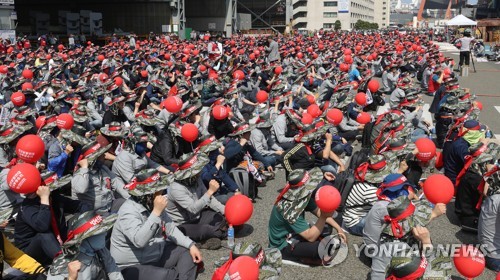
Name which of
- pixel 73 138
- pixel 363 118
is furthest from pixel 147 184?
pixel 363 118

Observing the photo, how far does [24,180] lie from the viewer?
4.83 m

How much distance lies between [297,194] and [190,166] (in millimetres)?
1655

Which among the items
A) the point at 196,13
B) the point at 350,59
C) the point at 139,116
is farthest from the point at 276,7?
the point at 139,116

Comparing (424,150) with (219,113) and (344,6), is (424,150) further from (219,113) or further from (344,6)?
(344,6)

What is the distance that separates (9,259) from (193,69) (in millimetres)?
15007

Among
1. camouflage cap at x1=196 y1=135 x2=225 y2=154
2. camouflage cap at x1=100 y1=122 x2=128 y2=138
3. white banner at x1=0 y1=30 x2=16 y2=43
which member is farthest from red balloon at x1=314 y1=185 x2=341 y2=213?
white banner at x1=0 y1=30 x2=16 y2=43

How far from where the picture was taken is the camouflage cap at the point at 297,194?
4.87 meters

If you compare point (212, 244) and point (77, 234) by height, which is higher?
point (77, 234)

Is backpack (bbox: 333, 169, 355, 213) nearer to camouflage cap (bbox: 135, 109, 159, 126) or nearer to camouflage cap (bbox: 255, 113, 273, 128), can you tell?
camouflage cap (bbox: 255, 113, 273, 128)

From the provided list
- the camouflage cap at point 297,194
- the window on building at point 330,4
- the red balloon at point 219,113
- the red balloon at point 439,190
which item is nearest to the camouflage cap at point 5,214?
the camouflage cap at point 297,194

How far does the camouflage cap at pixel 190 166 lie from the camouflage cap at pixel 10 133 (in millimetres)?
3139

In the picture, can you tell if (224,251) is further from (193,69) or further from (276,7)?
(276,7)

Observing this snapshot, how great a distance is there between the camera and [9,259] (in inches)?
172

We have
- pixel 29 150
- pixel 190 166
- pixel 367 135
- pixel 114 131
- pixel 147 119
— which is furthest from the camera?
pixel 367 135
